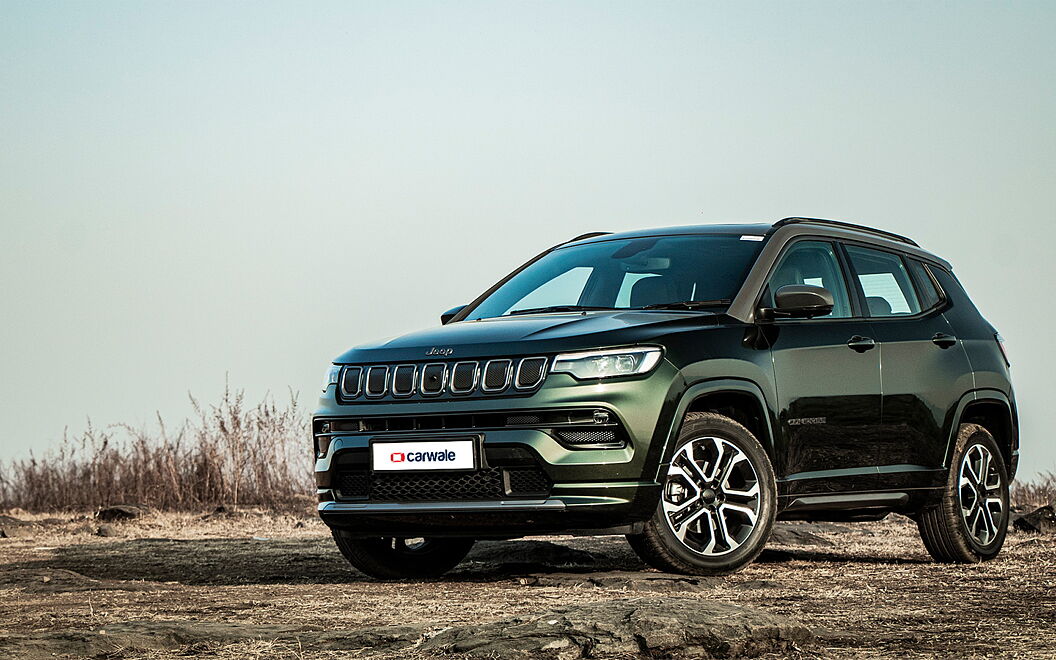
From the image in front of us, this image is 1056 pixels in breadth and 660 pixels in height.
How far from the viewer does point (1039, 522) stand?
38.9ft

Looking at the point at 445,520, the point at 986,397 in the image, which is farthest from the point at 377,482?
the point at 986,397

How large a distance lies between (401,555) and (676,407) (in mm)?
2043

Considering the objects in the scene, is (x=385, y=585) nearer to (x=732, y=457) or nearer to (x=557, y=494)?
(x=557, y=494)

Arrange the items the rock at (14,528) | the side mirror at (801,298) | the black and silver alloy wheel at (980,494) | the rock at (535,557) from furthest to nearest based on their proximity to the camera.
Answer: the rock at (14,528) → the black and silver alloy wheel at (980,494) → the rock at (535,557) → the side mirror at (801,298)

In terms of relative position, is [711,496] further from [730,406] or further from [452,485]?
[452,485]

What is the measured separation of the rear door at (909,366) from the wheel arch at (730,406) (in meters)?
1.02

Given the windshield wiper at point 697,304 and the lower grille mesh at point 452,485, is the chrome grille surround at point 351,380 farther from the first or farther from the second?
the windshield wiper at point 697,304

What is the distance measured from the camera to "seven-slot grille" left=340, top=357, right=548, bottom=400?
703 cm

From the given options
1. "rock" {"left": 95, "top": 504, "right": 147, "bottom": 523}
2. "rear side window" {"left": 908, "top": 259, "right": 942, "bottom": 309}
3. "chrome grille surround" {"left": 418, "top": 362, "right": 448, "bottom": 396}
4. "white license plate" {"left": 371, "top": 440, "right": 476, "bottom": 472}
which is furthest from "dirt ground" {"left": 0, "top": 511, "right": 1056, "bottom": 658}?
"rock" {"left": 95, "top": 504, "right": 147, "bottom": 523}

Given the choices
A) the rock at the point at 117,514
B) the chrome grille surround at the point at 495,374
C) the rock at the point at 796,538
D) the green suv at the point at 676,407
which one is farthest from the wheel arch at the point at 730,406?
the rock at the point at 117,514

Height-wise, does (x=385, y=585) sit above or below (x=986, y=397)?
below

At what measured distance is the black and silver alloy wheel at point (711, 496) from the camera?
23.8 feet

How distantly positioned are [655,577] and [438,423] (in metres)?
1.30

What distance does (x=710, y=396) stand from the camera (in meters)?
7.53
